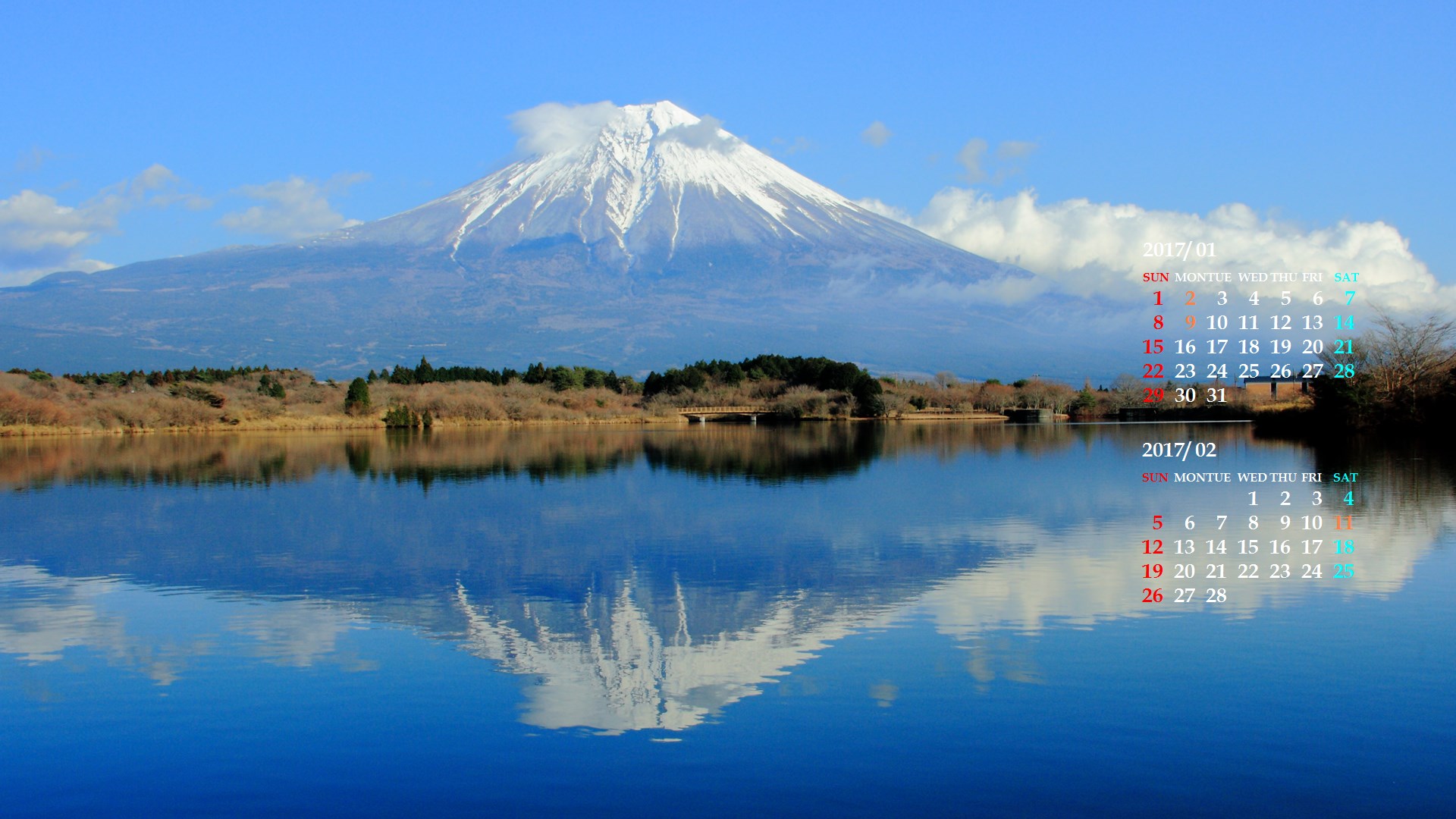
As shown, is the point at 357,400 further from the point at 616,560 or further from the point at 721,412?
the point at 616,560

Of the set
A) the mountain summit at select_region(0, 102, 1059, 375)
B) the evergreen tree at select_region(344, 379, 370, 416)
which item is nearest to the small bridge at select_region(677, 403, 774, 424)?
the evergreen tree at select_region(344, 379, 370, 416)

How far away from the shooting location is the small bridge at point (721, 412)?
67.8 meters

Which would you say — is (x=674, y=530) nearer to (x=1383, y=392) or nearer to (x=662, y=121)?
(x=1383, y=392)

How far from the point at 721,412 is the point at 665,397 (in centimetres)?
390

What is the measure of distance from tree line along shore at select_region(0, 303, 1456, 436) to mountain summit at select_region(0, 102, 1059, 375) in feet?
164

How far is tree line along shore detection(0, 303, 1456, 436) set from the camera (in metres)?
34.0

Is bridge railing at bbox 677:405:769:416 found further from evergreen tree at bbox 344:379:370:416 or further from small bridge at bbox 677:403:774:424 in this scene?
evergreen tree at bbox 344:379:370:416

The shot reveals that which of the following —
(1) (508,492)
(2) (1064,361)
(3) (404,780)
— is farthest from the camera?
(2) (1064,361)

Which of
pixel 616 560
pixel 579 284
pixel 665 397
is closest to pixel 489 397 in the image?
pixel 665 397

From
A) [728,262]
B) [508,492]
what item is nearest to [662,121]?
[728,262]

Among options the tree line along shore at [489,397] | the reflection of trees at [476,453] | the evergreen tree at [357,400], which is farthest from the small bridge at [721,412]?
the evergreen tree at [357,400]

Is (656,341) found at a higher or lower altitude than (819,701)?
higher

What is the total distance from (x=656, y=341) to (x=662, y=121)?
37835 millimetres

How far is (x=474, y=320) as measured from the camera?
129 m
